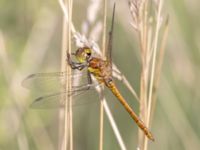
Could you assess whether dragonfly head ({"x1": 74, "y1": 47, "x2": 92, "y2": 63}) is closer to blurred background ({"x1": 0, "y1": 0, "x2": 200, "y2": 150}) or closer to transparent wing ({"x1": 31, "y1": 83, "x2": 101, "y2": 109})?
transparent wing ({"x1": 31, "y1": 83, "x2": 101, "y2": 109})

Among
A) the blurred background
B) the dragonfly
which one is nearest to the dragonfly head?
the dragonfly

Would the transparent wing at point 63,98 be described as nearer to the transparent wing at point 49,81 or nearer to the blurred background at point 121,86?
the transparent wing at point 49,81

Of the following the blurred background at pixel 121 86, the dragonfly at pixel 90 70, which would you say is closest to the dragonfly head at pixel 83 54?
the dragonfly at pixel 90 70

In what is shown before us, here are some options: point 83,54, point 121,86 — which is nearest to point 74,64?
point 83,54

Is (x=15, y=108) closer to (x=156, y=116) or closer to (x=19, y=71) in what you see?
(x=19, y=71)

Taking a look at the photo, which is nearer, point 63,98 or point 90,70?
point 63,98

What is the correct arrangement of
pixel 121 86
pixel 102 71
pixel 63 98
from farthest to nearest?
1. pixel 121 86
2. pixel 102 71
3. pixel 63 98

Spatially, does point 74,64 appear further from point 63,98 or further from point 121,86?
point 121,86

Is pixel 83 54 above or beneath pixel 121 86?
above
